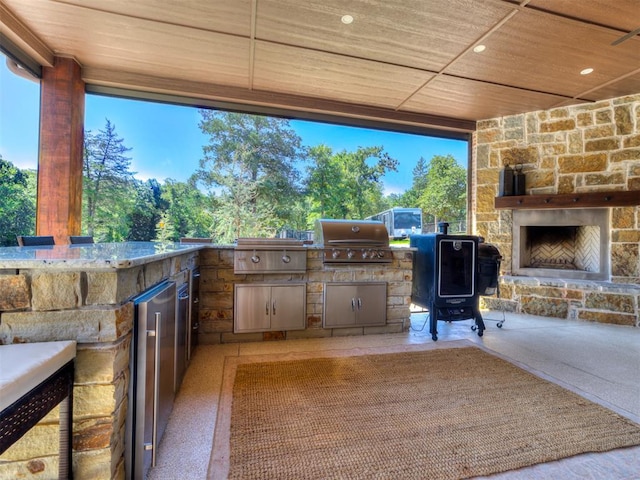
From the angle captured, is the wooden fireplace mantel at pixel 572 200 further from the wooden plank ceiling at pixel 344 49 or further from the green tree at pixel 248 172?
the green tree at pixel 248 172

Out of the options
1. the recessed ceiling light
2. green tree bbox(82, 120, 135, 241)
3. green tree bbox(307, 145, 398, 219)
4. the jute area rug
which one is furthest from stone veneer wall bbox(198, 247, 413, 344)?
the recessed ceiling light

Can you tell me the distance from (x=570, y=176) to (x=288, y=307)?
3.93m

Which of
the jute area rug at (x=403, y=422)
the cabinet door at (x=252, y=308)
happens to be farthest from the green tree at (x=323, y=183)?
the jute area rug at (x=403, y=422)

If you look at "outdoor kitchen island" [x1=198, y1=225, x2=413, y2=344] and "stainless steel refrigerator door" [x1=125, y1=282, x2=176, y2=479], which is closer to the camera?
"stainless steel refrigerator door" [x1=125, y1=282, x2=176, y2=479]

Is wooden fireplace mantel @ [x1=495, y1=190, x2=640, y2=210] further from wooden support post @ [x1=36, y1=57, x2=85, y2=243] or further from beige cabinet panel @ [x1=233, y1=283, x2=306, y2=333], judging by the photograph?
wooden support post @ [x1=36, y1=57, x2=85, y2=243]

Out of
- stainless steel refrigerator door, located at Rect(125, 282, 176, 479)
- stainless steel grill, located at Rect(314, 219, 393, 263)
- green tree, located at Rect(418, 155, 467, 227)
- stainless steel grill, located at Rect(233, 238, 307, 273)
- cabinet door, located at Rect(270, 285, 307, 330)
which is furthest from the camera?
green tree, located at Rect(418, 155, 467, 227)

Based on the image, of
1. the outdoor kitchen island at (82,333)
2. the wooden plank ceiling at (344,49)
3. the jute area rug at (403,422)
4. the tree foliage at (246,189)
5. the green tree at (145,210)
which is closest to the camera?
the outdoor kitchen island at (82,333)

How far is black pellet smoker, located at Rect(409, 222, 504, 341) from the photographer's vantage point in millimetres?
2865

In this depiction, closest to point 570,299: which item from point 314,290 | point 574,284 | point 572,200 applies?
point 574,284

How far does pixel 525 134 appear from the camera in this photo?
398cm

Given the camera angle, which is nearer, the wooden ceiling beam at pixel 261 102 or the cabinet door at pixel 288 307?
the cabinet door at pixel 288 307

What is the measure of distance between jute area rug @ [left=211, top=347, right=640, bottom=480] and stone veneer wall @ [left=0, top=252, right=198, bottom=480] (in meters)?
0.55

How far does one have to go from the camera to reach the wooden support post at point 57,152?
9.30 feet

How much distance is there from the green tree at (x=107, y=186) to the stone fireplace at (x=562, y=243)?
4942mm
